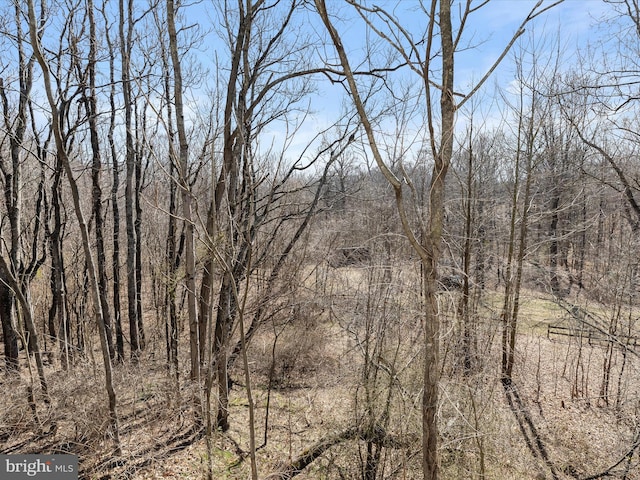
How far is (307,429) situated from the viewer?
782cm

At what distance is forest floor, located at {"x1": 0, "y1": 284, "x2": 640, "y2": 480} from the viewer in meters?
5.39

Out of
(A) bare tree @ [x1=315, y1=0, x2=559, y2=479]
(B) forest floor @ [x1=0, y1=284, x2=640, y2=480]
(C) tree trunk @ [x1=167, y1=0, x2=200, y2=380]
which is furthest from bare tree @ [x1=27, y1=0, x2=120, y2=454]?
(A) bare tree @ [x1=315, y1=0, x2=559, y2=479]

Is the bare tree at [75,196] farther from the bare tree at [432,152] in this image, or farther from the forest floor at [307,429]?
the bare tree at [432,152]

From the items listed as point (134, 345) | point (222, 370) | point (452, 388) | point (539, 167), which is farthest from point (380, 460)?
point (539, 167)

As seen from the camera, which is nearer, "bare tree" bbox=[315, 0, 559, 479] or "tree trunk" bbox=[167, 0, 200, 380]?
"bare tree" bbox=[315, 0, 559, 479]

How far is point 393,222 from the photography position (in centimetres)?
1126

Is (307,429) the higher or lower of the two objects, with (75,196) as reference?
lower

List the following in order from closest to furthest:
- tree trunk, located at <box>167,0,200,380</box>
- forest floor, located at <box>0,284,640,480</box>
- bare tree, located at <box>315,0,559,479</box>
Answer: bare tree, located at <box>315,0,559,479</box>, tree trunk, located at <box>167,0,200,380</box>, forest floor, located at <box>0,284,640,480</box>

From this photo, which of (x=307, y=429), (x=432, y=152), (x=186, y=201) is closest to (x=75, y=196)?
(x=186, y=201)

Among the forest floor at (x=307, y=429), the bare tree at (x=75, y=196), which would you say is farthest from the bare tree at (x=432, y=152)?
the bare tree at (x=75, y=196)

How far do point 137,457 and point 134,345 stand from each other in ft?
13.9

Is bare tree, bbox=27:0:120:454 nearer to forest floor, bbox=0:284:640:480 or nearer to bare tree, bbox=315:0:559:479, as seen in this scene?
forest floor, bbox=0:284:640:480

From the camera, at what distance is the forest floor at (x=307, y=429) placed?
5391mm

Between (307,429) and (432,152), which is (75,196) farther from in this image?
(307,429)
